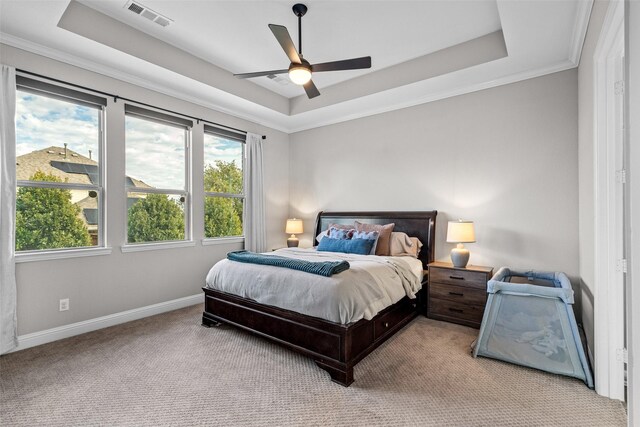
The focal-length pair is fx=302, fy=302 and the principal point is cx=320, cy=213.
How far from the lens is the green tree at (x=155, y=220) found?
362 cm

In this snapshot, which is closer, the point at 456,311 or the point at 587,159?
the point at 587,159

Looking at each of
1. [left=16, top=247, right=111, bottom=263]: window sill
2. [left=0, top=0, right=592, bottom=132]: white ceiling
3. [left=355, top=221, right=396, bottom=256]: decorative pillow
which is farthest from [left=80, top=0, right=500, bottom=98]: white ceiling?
[left=16, top=247, right=111, bottom=263]: window sill

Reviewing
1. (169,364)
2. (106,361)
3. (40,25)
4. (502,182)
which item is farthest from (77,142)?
(502,182)

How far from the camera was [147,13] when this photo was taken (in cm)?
284

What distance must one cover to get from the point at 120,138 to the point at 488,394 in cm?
421

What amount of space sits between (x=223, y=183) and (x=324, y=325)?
3020 millimetres

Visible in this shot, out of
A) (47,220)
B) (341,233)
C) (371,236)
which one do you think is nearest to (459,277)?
(371,236)

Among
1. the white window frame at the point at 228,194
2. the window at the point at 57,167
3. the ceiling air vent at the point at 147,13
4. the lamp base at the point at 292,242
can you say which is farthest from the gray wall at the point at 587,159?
the window at the point at 57,167

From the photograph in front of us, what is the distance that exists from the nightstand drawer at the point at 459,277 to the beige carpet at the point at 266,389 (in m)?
0.68

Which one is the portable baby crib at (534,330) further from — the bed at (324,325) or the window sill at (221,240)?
the window sill at (221,240)

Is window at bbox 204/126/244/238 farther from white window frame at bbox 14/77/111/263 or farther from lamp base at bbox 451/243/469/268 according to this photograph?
lamp base at bbox 451/243/469/268

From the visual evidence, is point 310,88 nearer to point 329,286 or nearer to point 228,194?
point 329,286

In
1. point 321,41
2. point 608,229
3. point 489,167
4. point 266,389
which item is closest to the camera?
point 608,229

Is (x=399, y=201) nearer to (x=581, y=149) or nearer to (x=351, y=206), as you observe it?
(x=351, y=206)
